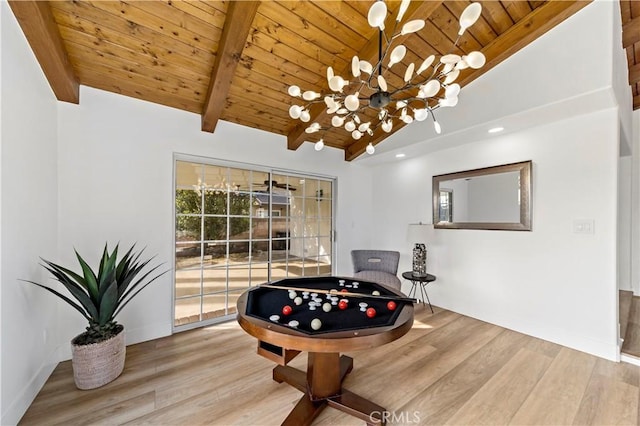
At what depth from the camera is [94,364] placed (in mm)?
1941

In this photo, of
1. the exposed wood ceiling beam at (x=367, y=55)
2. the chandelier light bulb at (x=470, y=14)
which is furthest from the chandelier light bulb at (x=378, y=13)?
the exposed wood ceiling beam at (x=367, y=55)

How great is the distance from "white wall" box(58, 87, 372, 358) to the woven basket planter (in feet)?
2.10

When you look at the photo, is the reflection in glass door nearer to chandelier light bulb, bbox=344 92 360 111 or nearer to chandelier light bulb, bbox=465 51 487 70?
chandelier light bulb, bbox=344 92 360 111

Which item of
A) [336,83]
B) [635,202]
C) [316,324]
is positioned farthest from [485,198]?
[316,324]

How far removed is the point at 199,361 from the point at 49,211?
177 cm

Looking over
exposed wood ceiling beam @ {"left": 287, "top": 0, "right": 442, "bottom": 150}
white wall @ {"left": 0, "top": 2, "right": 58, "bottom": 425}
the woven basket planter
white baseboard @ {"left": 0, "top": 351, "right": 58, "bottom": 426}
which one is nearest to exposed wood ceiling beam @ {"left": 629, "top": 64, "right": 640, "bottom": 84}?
exposed wood ceiling beam @ {"left": 287, "top": 0, "right": 442, "bottom": 150}

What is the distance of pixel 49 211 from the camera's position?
214 cm

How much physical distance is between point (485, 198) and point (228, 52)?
128 inches

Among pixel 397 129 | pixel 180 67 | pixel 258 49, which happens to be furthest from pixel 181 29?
pixel 397 129

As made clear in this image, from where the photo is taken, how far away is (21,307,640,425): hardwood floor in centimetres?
170

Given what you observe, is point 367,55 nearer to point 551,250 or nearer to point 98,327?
point 551,250

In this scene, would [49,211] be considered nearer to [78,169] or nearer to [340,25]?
[78,169]

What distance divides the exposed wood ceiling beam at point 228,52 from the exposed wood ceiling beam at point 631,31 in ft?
11.2

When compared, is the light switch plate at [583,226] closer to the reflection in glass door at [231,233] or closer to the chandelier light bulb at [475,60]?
the chandelier light bulb at [475,60]
